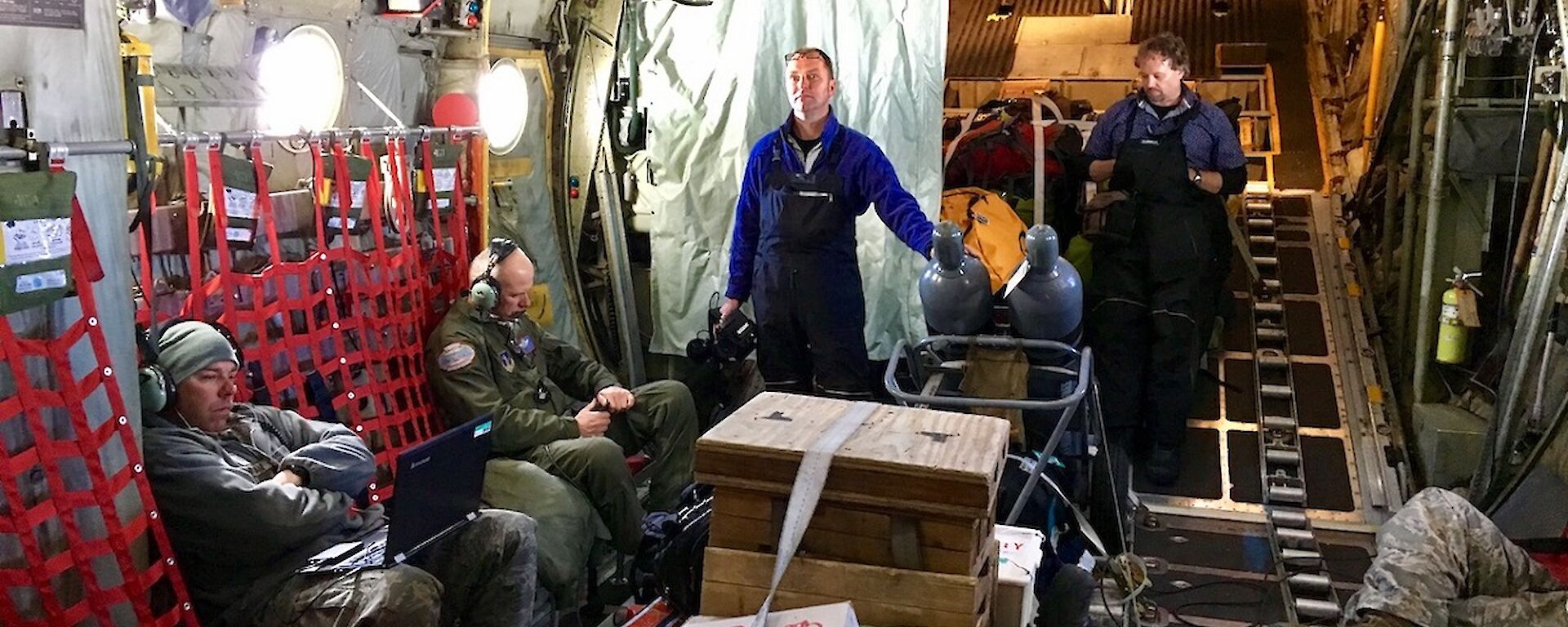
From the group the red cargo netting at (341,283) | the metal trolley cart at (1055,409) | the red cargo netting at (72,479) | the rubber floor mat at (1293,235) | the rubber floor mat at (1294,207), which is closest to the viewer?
the red cargo netting at (72,479)

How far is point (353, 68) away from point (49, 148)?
180cm

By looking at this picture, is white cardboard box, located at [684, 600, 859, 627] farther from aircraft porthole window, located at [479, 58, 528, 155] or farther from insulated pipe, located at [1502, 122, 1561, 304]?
insulated pipe, located at [1502, 122, 1561, 304]

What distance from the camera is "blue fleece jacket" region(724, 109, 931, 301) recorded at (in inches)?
193

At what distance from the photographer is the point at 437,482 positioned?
133 inches

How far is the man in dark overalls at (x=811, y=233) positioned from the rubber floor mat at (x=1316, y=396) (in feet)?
7.80

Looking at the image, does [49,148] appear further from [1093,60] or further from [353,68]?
[1093,60]

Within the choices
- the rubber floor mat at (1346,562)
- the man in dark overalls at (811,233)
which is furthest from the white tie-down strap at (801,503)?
the rubber floor mat at (1346,562)

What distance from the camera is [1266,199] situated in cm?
791

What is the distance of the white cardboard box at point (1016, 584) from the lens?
3.02m

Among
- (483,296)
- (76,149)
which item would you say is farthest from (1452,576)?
(76,149)

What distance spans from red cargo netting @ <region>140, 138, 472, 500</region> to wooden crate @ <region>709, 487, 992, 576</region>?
1.86 metres

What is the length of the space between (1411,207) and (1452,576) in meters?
3.12

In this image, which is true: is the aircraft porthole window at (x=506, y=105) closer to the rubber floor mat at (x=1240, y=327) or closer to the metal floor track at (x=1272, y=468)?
the metal floor track at (x=1272, y=468)

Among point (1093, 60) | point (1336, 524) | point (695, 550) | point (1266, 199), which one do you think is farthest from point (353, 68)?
point (1093, 60)
